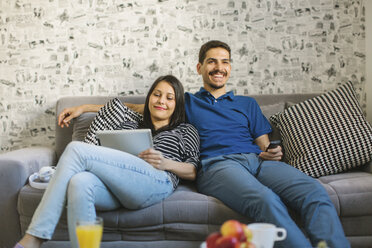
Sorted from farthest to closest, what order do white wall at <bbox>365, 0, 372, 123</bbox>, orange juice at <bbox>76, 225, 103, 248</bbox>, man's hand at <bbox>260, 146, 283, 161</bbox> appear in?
white wall at <bbox>365, 0, 372, 123</bbox> → man's hand at <bbox>260, 146, 283, 161</bbox> → orange juice at <bbox>76, 225, 103, 248</bbox>

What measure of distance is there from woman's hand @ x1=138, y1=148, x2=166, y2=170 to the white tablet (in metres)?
0.02

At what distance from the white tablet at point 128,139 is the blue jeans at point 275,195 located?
359mm

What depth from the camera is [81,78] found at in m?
2.57

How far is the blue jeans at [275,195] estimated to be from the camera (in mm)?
1292

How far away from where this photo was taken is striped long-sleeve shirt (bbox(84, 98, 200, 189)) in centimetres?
176

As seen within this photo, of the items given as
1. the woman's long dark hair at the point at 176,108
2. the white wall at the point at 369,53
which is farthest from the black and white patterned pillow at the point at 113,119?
the white wall at the point at 369,53

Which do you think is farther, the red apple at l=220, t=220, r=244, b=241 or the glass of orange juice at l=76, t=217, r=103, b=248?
the glass of orange juice at l=76, t=217, r=103, b=248

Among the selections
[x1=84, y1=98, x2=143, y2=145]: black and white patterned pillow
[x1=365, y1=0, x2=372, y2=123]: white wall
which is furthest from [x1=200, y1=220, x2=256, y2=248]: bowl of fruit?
[x1=365, y1=0, x2=372, y2=123]: white wall

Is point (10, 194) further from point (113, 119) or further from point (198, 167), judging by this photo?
point (198, 167)

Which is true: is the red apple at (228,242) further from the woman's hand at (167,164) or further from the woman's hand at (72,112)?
the woman's hand at (72,112)

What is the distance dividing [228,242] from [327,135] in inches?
50.8

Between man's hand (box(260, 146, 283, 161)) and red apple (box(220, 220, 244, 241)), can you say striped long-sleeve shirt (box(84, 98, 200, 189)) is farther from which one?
red apple (box(220, 220, 244, 241))

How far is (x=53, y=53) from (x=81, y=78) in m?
0.28

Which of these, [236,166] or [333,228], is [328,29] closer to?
[236,166]
